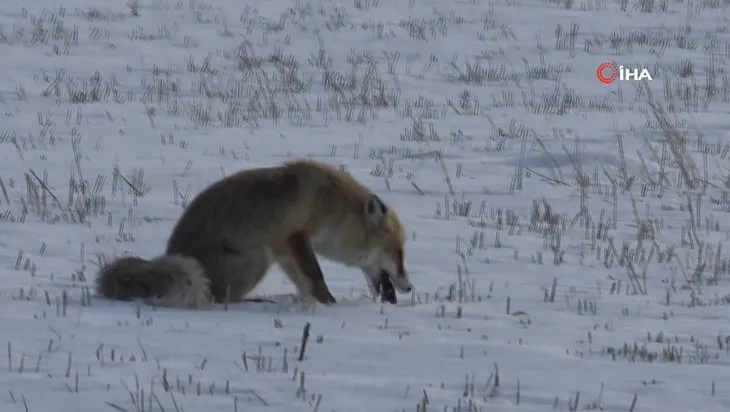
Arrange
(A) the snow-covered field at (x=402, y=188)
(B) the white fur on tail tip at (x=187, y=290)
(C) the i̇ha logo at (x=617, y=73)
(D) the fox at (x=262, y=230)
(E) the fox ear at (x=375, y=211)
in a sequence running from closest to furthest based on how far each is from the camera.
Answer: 1. (A) the snow-covered field at (x=402, y=188)
2. (B) the white fur on tail tip at (x=187, y=290)
3. (D) the fox at (x=262, y=230)
4. (E) the fox ear at (x=375, y=211)
5. (C) the i̇ha logo at (x=617, y=73)

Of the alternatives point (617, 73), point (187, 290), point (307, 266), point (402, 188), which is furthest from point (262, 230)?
point (617, 73)

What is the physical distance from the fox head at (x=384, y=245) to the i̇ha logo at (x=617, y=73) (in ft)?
34.7

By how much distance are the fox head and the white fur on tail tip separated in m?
1.10

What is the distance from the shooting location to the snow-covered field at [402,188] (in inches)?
218

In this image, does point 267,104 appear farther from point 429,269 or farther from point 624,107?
point 429,269

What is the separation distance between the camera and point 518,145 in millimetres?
13586

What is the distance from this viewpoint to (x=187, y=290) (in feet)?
23.1

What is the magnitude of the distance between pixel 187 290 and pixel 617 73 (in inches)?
495

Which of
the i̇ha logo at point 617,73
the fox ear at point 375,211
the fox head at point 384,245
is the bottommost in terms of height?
the fox head at point 384,245

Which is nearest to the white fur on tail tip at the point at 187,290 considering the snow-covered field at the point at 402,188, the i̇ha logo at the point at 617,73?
the snow-covered field at the point at 402,188

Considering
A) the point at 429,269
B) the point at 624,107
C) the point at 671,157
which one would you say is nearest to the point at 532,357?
the point at 429,269

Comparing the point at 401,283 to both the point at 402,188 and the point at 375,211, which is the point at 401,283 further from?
the point at 402,188

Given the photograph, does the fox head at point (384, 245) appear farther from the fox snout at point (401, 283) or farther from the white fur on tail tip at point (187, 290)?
the white fur on tail tip at point (187, 290)

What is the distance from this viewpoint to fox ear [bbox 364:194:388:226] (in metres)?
7.79
